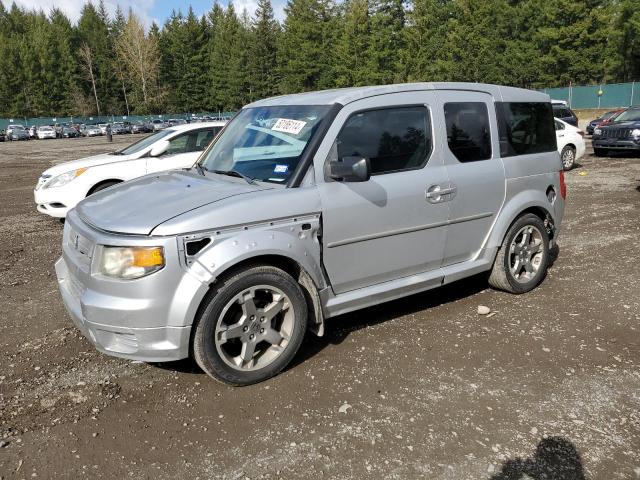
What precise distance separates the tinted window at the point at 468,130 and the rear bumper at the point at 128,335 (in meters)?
2.68

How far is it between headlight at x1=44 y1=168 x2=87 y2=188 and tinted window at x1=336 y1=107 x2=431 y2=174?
628 cm

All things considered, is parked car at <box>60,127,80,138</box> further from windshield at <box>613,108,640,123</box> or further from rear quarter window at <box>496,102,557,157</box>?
rear quarter window at <box>496,102,557,157</box>

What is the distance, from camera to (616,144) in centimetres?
1675

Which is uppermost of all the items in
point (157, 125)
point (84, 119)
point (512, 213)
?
point (84, 119)

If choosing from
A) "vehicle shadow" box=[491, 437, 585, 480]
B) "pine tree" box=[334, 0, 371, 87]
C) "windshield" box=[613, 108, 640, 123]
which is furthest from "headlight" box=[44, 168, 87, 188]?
"pine tree" box=[334, 0, 371, 87]

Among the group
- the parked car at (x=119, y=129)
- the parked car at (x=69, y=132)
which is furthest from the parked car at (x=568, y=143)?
the parked car at (x=69, y=132)

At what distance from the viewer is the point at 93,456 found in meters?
2.89

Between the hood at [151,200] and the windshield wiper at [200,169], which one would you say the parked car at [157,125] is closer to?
the windshield wiper at [200,169]

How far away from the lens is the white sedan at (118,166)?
27.9 ft

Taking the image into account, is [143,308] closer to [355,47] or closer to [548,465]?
[548,465]

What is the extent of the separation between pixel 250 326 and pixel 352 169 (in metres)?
1.27

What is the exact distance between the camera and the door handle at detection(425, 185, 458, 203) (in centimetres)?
418

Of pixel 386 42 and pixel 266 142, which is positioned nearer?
pixel 266 142

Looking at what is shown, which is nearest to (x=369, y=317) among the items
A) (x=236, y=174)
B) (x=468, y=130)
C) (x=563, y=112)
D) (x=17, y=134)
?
(x=236, y=174)
